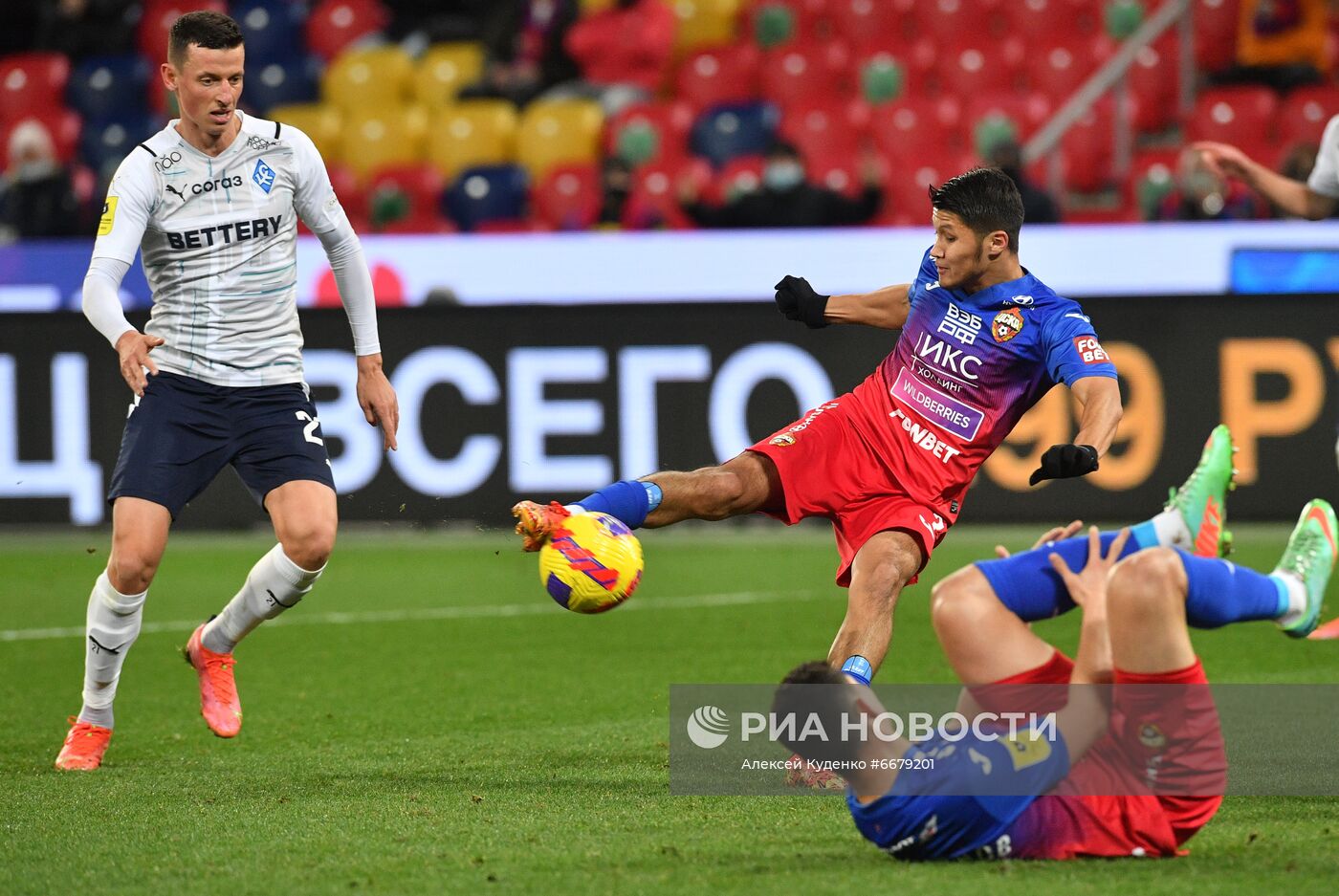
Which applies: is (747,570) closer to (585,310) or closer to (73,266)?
(585,310)

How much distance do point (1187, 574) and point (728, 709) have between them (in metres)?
3.01

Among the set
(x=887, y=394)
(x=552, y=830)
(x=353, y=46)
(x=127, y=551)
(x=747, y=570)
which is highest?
(x=353, y=46)

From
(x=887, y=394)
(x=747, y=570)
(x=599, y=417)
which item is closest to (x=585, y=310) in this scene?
(x=599, y=417)

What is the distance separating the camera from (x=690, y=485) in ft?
18.1

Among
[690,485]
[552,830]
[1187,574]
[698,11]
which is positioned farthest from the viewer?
[698,11]

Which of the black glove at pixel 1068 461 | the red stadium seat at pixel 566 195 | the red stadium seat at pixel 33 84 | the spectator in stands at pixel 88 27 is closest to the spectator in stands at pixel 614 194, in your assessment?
the red stadium seat at pixel 566 195

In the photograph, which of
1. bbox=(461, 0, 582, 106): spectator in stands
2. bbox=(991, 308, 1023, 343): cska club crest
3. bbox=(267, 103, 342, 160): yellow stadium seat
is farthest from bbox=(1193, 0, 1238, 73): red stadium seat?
bbox=(991, 308, 1023, 343): cska club crest

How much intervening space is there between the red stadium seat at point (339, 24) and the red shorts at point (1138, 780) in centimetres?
1509

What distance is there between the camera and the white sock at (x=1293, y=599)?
400 cm

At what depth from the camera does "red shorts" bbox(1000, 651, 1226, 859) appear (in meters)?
3.92

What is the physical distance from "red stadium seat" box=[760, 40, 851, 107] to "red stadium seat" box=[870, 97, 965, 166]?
0.99m

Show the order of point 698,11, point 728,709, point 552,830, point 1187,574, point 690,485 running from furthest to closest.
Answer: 1. point 698,11
2. point 728,709
3. point 690,485
4. point 552,830
5. point 1187,574

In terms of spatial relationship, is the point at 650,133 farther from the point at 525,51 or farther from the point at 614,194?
the point at 525,51

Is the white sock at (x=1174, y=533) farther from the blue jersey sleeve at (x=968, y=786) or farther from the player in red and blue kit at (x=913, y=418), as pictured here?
the player in red and blue kit at (x=913, y=418)
